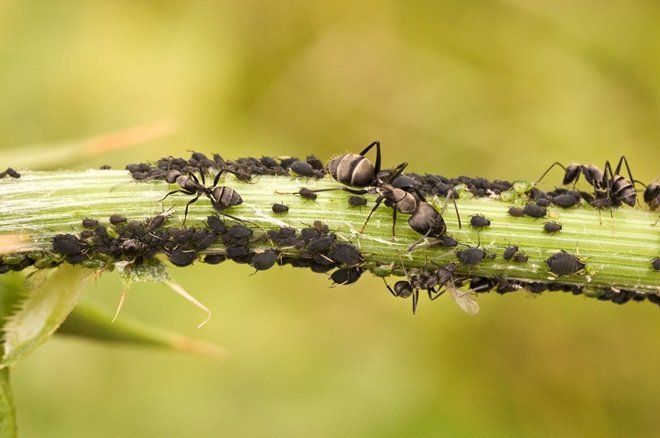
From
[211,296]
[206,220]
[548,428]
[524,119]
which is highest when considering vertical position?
[524,119]

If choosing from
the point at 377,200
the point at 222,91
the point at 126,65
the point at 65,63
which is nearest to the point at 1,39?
the point at 65,63

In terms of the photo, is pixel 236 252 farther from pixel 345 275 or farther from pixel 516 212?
pixel 516 212

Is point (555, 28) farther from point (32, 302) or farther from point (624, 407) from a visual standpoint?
point (32, 302)

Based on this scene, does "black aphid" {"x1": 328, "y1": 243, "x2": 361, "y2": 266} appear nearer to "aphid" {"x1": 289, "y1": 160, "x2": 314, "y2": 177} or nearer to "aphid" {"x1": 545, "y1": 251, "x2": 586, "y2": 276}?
"aphid" {"x1": 289, "y1": 160, "x2": 314, "y2": 177}

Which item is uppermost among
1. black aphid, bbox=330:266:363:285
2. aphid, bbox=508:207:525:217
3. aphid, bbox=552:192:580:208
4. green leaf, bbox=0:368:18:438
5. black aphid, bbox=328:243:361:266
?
aphid, bbox=552:192:580:208

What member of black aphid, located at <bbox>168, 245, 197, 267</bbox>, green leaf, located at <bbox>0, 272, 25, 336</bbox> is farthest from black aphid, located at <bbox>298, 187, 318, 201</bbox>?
green leaf, located at <bbox>0, 272, 25, 336</bbox>

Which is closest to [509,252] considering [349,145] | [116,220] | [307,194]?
[307,194]
